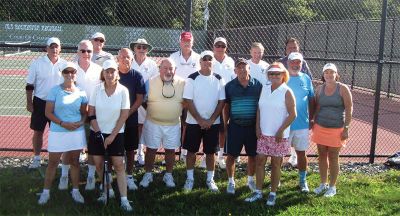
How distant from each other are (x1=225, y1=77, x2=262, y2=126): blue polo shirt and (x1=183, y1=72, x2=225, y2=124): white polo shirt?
0.75ft

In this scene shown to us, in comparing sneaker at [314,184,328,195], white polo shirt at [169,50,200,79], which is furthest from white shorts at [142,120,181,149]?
sneaker at [314,184,328,195]

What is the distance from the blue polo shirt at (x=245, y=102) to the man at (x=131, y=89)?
3.86 feet

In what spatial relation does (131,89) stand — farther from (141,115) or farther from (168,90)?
(141,115)

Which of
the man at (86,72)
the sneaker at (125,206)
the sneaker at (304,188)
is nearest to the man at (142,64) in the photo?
the man at (86,72)

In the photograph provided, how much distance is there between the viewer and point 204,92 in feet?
21.2

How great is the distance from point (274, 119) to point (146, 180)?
200 cm

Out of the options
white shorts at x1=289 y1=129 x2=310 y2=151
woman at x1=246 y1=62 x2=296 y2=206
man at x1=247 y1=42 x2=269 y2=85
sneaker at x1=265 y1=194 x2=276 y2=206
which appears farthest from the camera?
man at x1=247 y1=42 x2=269 y2=85

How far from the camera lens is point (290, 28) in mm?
22391

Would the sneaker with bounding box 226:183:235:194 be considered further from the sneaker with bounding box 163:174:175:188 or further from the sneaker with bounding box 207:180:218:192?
the sneaker with bounding box 163:174:175:188

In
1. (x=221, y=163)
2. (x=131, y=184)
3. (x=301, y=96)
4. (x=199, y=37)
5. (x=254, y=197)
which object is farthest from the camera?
(x=199, y=37)

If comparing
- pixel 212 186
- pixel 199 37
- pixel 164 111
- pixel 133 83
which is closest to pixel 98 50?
pixel 133 83

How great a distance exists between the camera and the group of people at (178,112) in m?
5.86

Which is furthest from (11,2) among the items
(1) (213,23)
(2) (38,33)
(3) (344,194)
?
(3) (344,194)

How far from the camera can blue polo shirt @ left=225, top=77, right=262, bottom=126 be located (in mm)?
6340
